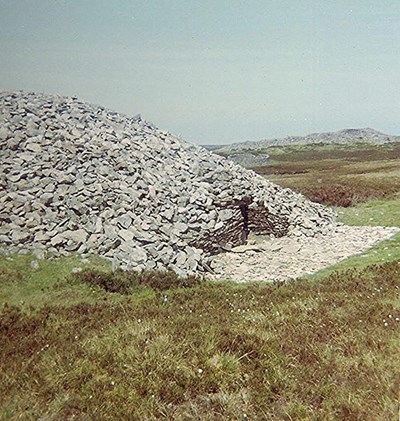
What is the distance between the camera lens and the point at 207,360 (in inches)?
290

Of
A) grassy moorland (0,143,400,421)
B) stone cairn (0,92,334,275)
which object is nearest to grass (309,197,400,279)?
stone cairn (0,92,334,275)

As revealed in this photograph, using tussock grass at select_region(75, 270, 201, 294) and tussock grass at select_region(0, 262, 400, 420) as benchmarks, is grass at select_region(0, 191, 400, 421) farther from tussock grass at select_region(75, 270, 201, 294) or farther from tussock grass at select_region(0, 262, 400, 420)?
tussock grass at select_region(75, 270, 201, 294)

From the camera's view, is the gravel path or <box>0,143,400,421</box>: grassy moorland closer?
<box>0,143,400,421</box>: grassy moorland

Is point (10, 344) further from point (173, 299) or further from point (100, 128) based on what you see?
point (100, 128)

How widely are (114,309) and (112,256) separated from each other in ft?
13.6

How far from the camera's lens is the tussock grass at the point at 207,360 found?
6.09m

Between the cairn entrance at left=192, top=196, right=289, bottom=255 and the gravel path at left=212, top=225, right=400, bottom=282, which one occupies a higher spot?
the cairn entrance at left=192, top=196, right=289, bottom=255

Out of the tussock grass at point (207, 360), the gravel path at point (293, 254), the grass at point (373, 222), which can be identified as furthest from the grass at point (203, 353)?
the gravel path at point (293, 254)

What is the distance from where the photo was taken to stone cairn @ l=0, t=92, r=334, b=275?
1555 centimetres

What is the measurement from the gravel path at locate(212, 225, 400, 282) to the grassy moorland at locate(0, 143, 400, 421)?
11.6ft

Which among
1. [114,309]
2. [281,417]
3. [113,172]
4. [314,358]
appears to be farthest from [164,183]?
[281,417]

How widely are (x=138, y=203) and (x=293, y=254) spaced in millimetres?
7501

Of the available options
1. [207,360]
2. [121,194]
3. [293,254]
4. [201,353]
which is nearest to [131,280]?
[121,194]

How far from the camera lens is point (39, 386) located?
6.63 metres
